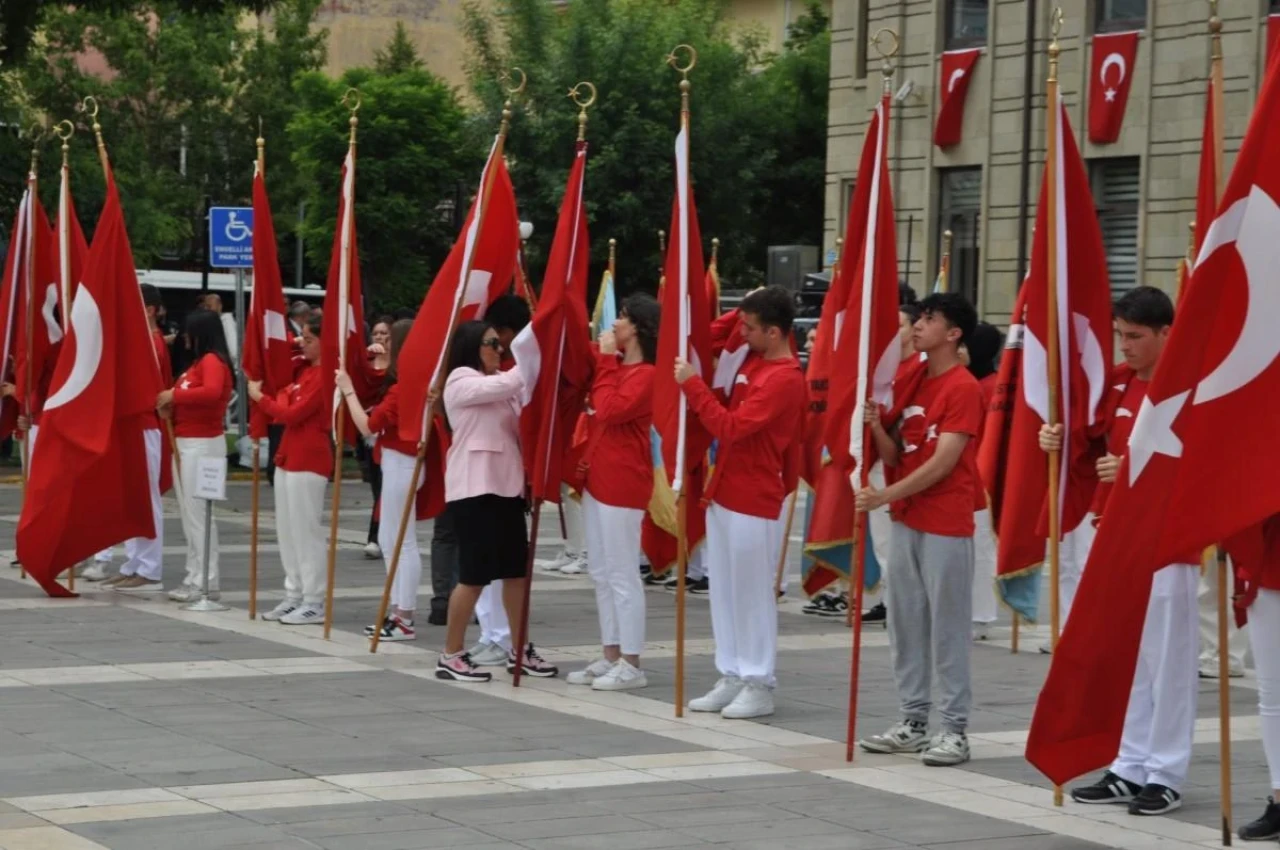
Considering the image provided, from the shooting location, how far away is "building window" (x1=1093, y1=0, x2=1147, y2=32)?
30.5 meters

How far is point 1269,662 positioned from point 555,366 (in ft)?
15.3

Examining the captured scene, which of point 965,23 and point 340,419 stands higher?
point 965,23

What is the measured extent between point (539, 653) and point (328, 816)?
447 cm

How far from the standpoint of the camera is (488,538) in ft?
35.8

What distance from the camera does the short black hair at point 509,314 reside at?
11.3m

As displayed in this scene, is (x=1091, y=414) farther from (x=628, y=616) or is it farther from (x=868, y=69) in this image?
(x=868, y=69)

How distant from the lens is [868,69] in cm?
3484

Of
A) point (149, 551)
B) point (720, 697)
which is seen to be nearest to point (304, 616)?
point (149, 551)

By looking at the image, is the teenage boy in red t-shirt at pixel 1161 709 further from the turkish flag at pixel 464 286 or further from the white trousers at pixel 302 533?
the white trousers at pixel 302 533

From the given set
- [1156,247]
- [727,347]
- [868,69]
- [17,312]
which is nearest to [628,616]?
[727,347]

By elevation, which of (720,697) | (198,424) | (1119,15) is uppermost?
(1119,15)

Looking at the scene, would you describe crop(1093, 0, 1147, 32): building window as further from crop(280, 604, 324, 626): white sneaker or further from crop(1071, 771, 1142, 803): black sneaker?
crop(1071, 771, 1142, 803): black sneaker

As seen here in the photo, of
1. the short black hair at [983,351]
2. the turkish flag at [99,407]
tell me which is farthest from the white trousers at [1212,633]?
the turkish flag at [99,407]

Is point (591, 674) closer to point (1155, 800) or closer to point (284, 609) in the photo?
point (284, 609)
